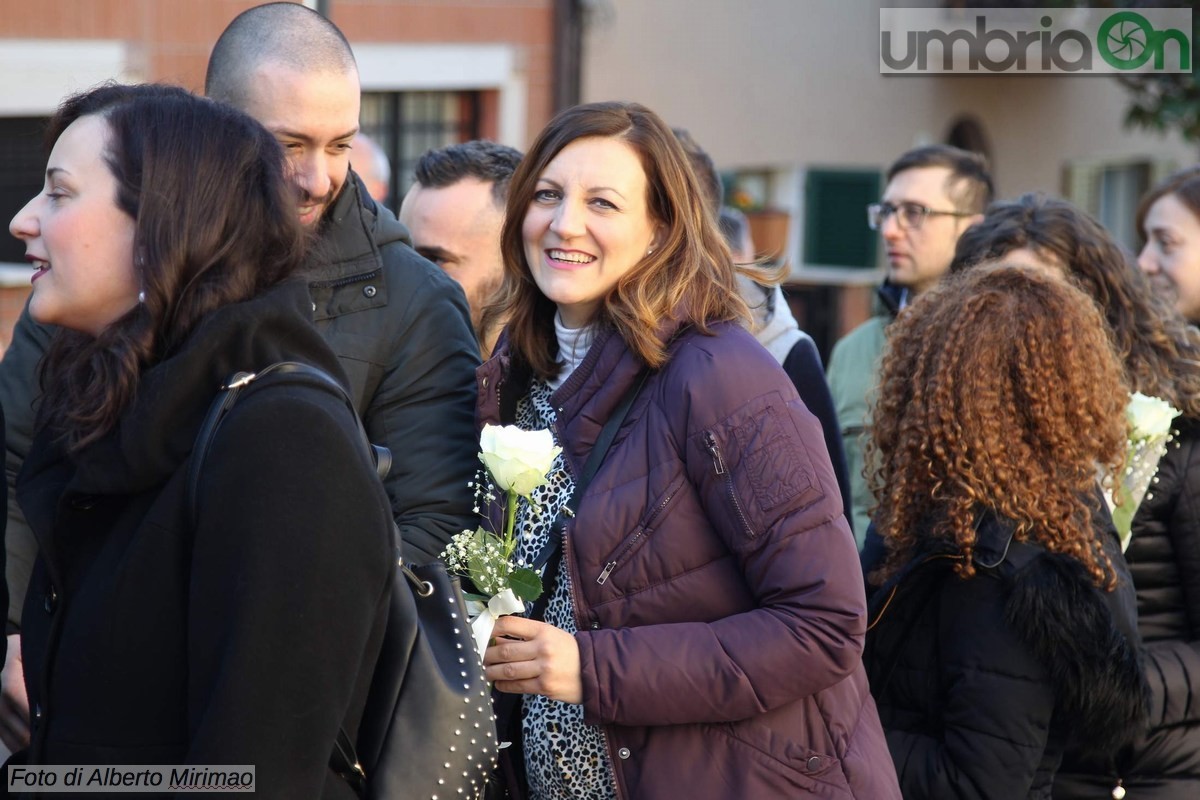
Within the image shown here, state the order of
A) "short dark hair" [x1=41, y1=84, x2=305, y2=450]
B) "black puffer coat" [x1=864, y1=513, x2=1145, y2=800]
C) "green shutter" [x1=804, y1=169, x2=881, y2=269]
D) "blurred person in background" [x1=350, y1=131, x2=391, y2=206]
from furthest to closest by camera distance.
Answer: "green shutter" [x1=804, y1=169, x2=881, y2=269] < "blurred person in background" [x1=350, y1=131, x2=391, y2=206] < "black puffer coat" [x1=864, y1=513, x2=1145, y2=800] < "short dark hair" [x1=41, y1=84, x2=305, y2=450]

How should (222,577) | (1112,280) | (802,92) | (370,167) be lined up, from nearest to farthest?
(222,577)
(1112,280)
(370,167)
(802,92)

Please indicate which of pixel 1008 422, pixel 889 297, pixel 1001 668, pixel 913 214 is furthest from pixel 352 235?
pixel 913 214

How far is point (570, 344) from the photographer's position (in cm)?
271

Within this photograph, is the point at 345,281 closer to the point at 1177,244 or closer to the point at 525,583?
the point at 525,583

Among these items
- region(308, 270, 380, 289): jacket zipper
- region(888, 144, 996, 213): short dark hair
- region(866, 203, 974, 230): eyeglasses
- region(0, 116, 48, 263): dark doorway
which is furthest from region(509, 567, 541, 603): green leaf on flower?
region(0, 116, 48, 263): dark doorway

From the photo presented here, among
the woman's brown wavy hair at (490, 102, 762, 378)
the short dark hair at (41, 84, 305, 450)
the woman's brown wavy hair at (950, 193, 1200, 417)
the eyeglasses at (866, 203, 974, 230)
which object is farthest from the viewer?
the eyeglasses at (866, 203, 974, 230)

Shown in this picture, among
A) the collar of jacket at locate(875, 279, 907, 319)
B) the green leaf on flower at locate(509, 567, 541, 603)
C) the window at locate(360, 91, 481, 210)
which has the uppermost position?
the window at locate(360, 91, 481, 210)

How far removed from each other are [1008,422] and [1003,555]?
0.28m

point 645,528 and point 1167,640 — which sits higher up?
point 645,528

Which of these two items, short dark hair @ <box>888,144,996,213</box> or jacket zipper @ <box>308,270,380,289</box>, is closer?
jacket zipper @ <box>308,270,380,289</box>


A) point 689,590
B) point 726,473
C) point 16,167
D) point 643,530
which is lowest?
point 689,590

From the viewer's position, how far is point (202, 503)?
1.68 m

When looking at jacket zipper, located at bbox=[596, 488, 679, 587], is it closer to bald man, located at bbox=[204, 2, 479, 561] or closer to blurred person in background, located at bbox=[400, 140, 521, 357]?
bald man, located at bbox=[204, 2, 479, 561]

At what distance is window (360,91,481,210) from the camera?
992cm
